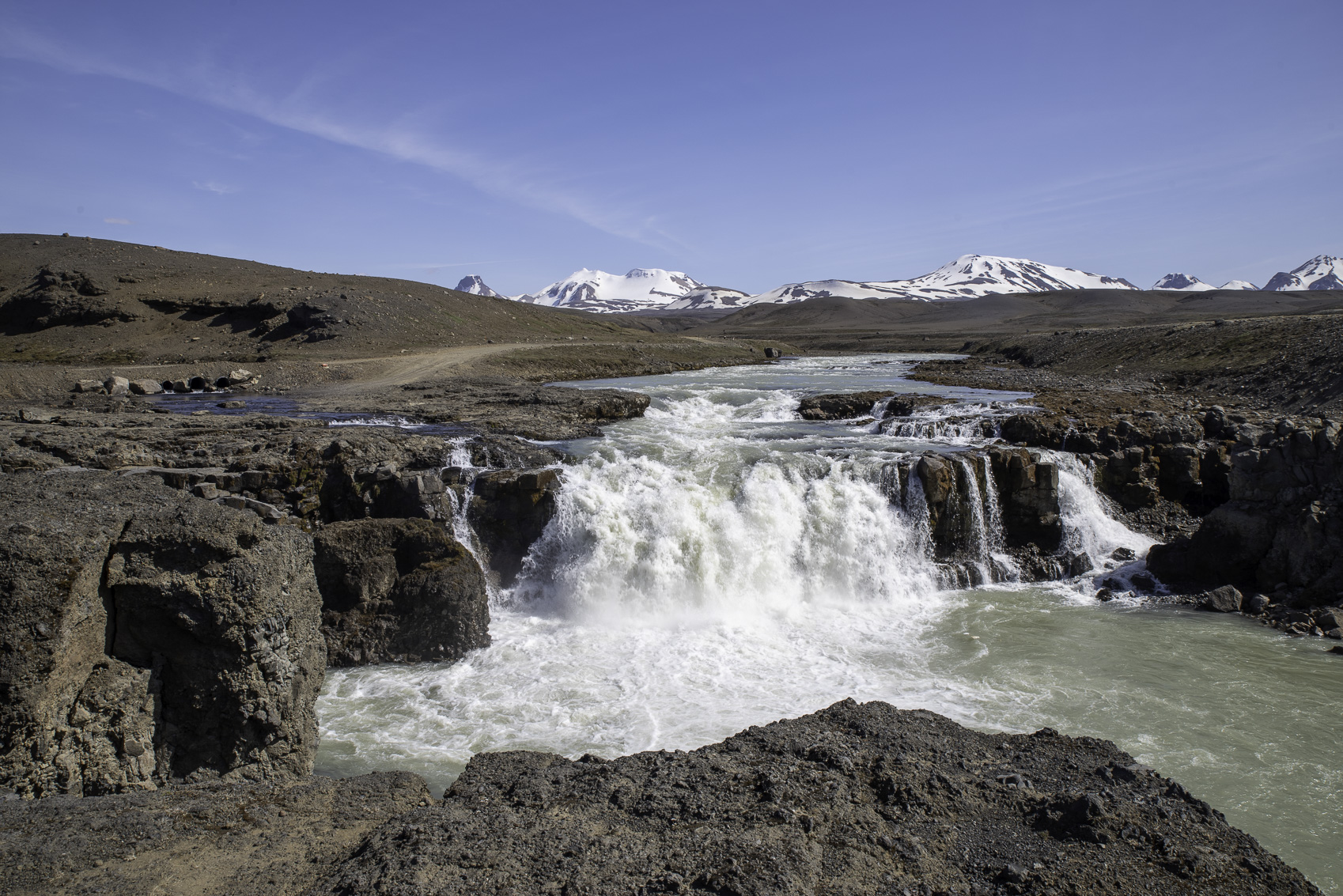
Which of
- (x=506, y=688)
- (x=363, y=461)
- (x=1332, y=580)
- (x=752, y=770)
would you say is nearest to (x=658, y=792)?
(x=752, y=770)

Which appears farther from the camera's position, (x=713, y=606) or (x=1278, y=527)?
(x=713, y=606)

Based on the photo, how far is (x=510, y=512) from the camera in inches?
596

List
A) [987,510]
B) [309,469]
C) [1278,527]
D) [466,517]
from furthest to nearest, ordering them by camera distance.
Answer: [987,510], [466,517], [309,469], [1278,527]

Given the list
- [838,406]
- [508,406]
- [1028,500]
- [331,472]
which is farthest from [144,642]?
[838,406]

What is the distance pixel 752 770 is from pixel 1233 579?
13.7 meters

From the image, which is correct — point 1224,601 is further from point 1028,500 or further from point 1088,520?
point 1028,500

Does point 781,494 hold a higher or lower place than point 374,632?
higher

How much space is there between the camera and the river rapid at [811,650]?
9.17 metres

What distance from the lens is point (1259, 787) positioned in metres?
8.03

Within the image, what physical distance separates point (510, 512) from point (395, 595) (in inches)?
132

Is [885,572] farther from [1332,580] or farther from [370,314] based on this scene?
[370,314]

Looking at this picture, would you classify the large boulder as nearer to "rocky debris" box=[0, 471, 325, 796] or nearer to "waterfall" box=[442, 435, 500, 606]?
"waterfall" box=[442, 435, 500, 606]

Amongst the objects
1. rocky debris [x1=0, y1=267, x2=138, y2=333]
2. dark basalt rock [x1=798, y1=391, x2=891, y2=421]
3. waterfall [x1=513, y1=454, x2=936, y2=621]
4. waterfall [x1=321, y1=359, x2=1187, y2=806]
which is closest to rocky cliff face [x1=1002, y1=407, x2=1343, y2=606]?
waterfall [x1=321, y1=359, x2=1187, y2=806]

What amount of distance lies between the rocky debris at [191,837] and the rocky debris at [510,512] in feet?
30.4
